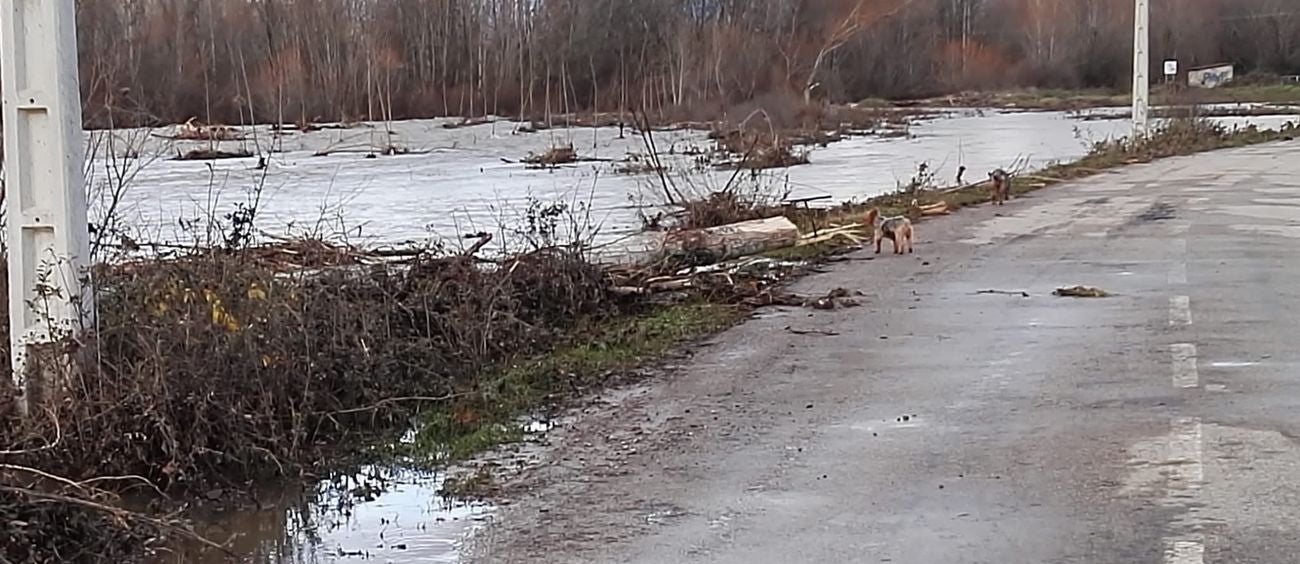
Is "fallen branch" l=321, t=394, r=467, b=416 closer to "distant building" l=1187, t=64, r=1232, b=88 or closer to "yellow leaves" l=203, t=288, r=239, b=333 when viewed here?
"yellow leaves" l=203, t=288, r=239, b=333

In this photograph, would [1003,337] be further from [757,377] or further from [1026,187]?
[1026,187]

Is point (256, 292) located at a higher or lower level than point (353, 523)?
higher

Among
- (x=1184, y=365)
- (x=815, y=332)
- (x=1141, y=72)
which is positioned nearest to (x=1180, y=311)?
(x=1184, y=365)

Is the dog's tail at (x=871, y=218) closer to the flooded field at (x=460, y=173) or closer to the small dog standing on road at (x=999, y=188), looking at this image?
the flooded field at (x=460, y=173)

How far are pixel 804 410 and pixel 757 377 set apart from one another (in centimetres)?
108

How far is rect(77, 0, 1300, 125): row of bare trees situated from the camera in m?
64.9

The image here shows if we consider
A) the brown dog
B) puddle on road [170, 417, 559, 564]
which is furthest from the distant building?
Answer: puddle on road [170, 417, 559, 564]

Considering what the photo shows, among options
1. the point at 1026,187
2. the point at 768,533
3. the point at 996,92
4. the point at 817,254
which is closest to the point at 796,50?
the point at 996,92

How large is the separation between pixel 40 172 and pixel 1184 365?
21.3 feet

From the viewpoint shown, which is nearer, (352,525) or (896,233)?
(352,525)

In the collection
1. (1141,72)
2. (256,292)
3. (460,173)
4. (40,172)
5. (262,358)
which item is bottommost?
(262,358)

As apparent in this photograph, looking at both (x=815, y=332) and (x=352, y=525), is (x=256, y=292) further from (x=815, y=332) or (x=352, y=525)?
(x=815, y=332)

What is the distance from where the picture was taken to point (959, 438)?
25.9ft

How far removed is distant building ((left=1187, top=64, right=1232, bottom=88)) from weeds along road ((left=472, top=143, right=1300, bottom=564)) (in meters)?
75.2
